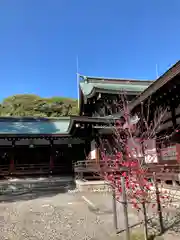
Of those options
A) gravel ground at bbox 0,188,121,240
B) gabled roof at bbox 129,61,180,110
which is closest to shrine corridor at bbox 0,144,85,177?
gravel ground at bbox 0,188,121,240

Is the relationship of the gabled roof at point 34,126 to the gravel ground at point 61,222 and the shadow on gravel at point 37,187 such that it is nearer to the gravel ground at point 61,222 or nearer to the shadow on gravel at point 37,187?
the shadow on gravel at point 37,187

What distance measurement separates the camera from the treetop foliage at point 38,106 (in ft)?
162

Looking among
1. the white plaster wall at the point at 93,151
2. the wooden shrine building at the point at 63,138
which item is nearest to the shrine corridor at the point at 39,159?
the wooden shrine building at the point at 63,138

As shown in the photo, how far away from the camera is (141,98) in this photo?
25.7 ft

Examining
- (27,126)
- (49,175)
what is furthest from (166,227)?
(27,126)

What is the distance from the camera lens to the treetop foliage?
49.3m

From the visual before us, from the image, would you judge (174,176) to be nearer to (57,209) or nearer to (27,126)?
(57,209)

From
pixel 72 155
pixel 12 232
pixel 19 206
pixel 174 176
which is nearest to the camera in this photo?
pixel 12 232

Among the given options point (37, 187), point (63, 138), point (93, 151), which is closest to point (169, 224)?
point (37, 187)

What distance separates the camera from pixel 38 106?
166ft

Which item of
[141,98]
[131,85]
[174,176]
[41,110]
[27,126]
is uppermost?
[41,110]

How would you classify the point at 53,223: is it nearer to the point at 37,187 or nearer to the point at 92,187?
the point at 92,187

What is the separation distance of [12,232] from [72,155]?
48.0 ft

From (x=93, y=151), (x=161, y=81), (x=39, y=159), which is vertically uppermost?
(x=161, y=81)
